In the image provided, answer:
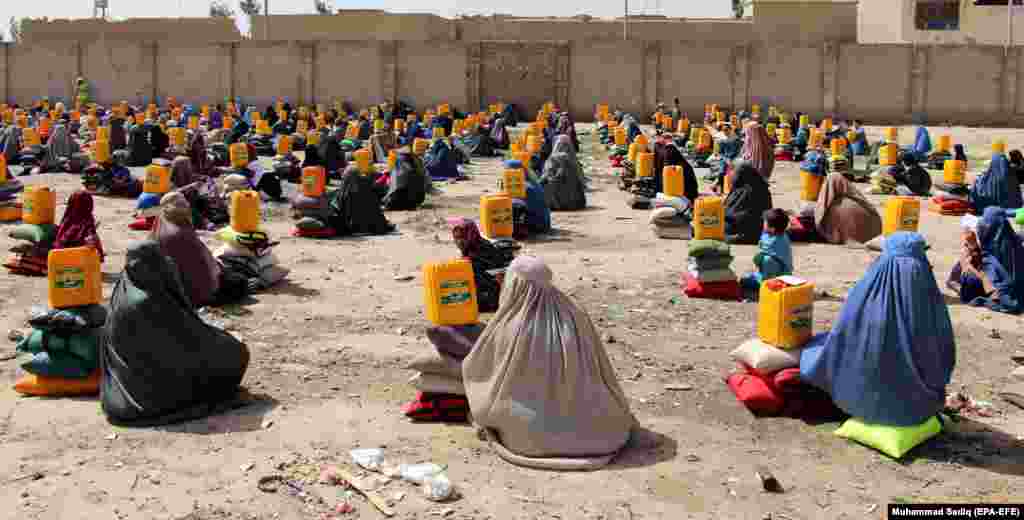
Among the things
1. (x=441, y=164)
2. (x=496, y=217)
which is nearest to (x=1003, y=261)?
(x=496, y=217)

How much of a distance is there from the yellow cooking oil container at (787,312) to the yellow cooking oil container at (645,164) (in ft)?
31.1

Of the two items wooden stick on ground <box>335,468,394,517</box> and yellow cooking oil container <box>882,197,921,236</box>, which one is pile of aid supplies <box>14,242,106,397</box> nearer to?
wooden stick on ground <box>335,468,394,517</box>

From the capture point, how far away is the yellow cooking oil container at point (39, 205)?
11320 mm

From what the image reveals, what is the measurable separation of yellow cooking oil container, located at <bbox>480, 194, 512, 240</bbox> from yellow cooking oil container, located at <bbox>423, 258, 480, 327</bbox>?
3.62 m

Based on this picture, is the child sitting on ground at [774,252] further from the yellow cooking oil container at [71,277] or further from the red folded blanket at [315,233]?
the red folded blanket at [315,233]

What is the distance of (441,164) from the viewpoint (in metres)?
20.4

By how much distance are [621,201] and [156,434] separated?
11.9 metres

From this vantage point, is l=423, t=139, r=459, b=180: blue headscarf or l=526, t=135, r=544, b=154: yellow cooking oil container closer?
l=526, t=135, r=544, b=154: yellow cooking oil container

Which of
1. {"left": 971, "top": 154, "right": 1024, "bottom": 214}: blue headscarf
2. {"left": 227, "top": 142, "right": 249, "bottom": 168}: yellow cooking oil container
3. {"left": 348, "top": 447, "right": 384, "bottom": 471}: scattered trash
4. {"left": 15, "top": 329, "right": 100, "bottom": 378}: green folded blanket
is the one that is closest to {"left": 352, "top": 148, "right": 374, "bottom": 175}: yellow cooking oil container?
{"left": 227, "top": 142, "right": 249, "bottom": 168}: yellow cooking oil container

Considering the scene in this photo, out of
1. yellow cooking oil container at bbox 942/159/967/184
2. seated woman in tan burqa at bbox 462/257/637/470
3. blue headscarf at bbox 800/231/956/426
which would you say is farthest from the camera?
yellow cooking oil container at bbox 942/159/967/184

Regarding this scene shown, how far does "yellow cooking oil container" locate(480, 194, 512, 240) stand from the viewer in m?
10.4

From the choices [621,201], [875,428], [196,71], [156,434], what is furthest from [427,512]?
[196,71]

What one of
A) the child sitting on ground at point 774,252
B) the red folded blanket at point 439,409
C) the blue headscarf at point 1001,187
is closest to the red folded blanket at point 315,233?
the child sitting on ground at point 774,252

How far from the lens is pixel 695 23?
4322 centimetres
